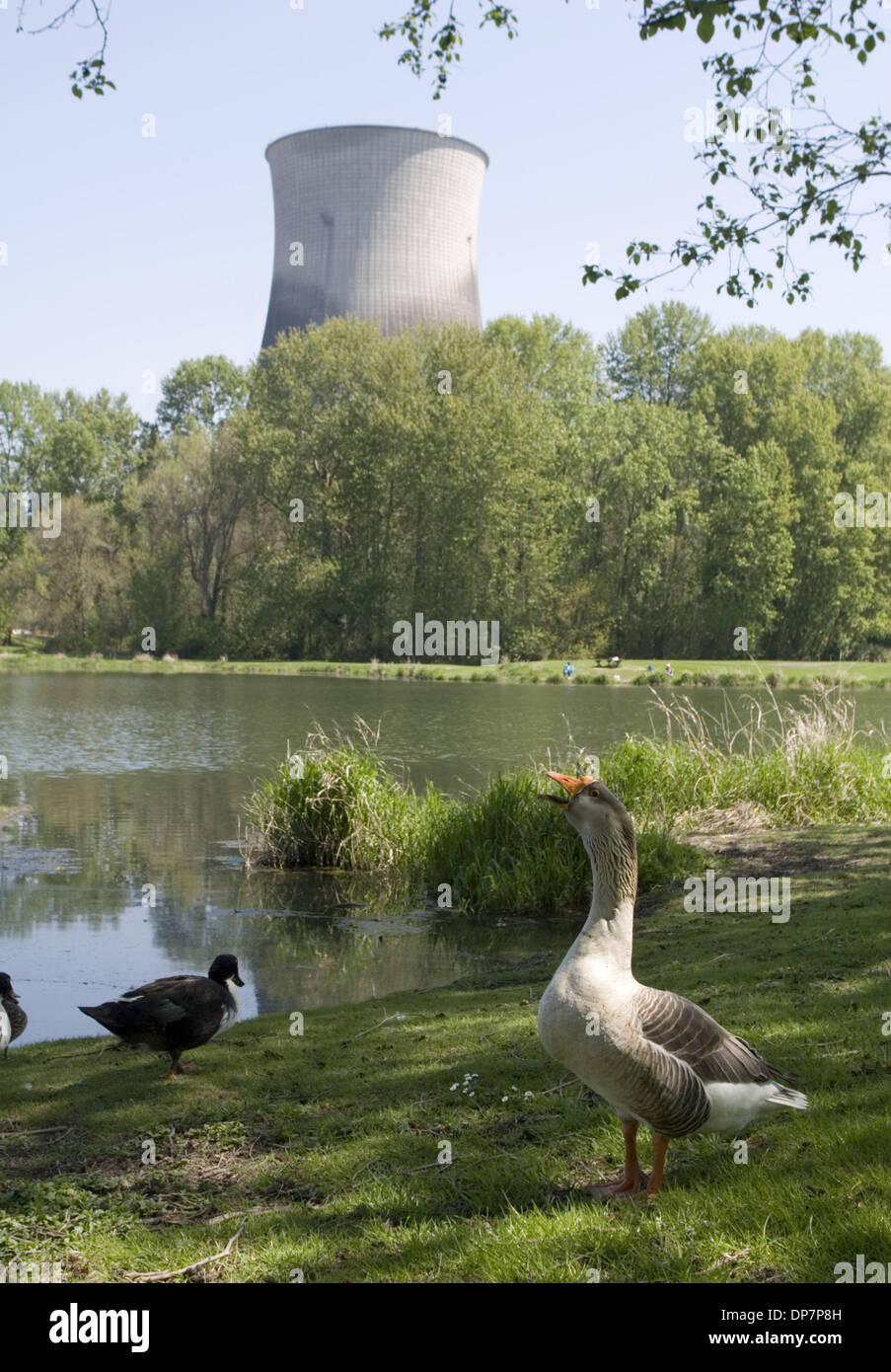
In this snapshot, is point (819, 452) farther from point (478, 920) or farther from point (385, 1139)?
point (385, 1139)

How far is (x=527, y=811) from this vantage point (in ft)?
43.3

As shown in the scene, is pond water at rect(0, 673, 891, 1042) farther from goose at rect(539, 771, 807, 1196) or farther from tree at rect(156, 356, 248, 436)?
tree at rect(156, 356, 248, 436)

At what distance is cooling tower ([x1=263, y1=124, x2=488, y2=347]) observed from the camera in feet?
147

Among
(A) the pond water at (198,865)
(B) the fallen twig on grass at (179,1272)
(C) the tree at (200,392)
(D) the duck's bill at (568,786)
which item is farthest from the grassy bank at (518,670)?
(B) the fallen twig on grass at (179,1272)

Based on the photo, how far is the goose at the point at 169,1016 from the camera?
20.3ft

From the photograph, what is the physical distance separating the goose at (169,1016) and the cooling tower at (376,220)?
142 feet

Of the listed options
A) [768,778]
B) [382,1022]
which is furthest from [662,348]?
[382,1022]

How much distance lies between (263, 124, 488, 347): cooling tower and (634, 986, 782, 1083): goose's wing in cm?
4506

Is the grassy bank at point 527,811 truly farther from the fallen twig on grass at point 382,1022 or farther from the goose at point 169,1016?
the goose at point 169,1016

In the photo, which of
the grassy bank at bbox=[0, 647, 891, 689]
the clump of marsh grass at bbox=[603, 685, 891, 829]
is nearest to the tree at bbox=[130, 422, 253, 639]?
the grassy bank at bbox=[0, 647, 891, 689]

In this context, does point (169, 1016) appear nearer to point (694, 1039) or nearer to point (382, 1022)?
point (382, 1022)

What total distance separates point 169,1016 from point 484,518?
56.3m

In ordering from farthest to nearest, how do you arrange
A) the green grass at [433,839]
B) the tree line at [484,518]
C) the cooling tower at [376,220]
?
the tree line at [484,518], the cooling tower at [376,220], the green grass at [433,839]

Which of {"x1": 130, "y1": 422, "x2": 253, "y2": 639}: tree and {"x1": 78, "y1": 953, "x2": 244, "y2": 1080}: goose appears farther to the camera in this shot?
{"x1": 130, "y1": 422, "x2": 253, "y2": 639}: tree
